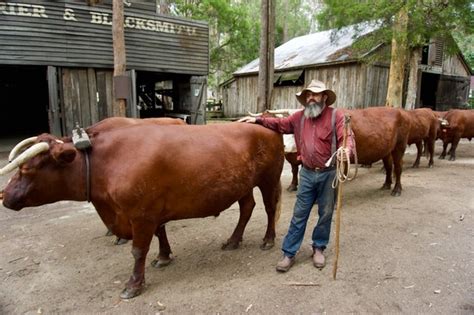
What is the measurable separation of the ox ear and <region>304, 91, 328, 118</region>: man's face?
92.5 inches

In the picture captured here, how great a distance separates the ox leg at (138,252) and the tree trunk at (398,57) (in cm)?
1090

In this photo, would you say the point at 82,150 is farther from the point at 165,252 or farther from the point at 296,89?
the point at 296,89

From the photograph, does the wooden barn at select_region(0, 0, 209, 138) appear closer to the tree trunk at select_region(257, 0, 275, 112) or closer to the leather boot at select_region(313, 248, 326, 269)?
the tree trunk at select_region(257, 0, 275, 112)

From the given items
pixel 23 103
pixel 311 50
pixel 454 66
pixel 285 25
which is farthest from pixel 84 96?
pixel 285 25

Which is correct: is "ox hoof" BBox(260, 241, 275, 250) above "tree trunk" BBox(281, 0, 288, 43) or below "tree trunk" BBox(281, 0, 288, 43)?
below

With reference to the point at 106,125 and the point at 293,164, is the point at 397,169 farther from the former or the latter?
the point at 106,125

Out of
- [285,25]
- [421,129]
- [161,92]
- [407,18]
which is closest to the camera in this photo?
[421,129]

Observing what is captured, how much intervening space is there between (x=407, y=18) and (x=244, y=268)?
1106 cm

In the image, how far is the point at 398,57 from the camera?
12289 mm

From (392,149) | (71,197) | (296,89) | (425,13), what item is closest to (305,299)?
(71,197)

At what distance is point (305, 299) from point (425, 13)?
11.7m

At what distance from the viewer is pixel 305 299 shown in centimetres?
324

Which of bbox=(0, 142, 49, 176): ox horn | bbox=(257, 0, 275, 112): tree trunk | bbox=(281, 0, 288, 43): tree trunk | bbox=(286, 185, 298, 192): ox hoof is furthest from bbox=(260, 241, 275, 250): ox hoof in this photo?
bbox=(281, 0, 288, 43): tree trunk

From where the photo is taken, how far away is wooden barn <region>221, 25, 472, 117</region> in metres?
17.0
